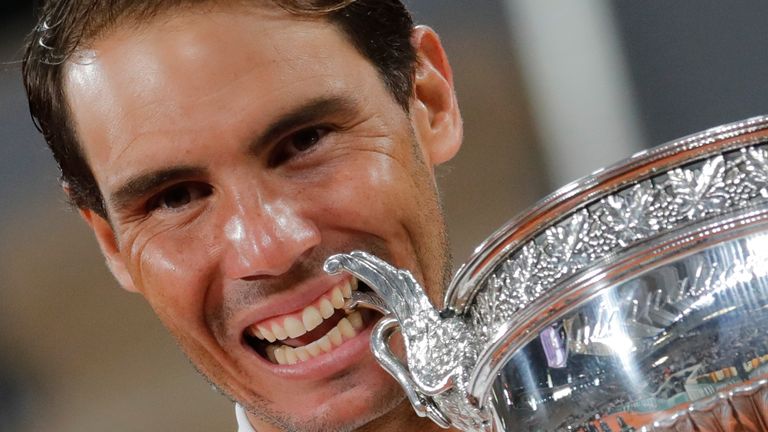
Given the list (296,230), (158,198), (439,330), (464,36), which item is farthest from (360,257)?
(464,36)

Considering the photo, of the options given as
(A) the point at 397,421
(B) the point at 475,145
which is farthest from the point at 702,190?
(B) the point at 475,145

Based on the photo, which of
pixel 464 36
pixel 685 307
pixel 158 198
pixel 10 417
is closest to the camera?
pixel 685 307

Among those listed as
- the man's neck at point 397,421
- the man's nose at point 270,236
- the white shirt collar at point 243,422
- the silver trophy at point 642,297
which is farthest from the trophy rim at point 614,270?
the white shirt collar at point 243,422

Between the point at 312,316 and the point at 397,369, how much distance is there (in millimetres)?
322

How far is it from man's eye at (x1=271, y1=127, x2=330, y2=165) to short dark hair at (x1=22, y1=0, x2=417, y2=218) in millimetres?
102

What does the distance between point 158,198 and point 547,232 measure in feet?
1.83

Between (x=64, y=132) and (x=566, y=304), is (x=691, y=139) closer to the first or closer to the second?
(x=566, y=304)

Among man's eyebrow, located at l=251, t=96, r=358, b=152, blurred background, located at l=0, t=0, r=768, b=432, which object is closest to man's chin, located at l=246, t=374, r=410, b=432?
man's eyebrow, located at l=251, t=96, r=358, b=152

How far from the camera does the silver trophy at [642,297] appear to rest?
595 millimetres

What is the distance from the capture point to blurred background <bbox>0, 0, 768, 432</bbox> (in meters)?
1.46

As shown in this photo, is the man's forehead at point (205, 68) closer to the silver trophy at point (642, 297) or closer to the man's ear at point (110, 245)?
the man's ear at point (110, 245)

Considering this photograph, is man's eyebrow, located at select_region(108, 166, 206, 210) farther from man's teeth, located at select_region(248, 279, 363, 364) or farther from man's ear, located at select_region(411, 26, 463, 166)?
man's ear, located at select_region(411, 26, 463, 166)

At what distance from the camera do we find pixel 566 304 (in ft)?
2.07

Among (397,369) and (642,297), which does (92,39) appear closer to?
(397,369)
